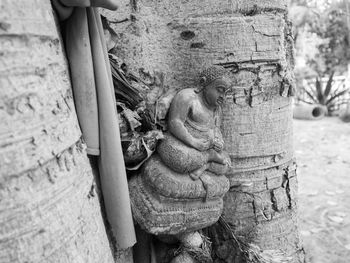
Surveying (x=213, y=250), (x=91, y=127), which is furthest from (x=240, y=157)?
(x=91, y=127)

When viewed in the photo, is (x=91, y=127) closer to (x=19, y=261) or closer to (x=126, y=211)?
(x=126, y=211)

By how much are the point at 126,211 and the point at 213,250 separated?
0.59 meters

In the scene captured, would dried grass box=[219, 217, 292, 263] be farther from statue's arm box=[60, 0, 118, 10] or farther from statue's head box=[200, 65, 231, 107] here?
statue's arm box=[60, 0, 118, 10]

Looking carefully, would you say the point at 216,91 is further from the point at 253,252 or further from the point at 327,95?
the point at 327,95

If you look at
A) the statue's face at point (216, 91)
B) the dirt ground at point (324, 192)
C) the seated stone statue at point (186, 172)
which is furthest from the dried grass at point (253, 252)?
the dirt ground at point (324, 192)

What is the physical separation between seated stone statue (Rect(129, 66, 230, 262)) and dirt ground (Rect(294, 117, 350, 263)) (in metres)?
1.29

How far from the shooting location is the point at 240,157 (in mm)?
1618

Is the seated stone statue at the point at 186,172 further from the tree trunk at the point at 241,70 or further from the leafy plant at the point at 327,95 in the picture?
the leafy plant at the point at 327,95

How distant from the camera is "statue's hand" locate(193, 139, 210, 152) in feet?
4.32

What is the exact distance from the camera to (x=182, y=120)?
52.6 inches

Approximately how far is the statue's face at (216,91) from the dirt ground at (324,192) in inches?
57.9

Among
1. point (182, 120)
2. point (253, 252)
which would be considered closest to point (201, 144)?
point (182, 120)

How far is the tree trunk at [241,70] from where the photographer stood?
5.00ft

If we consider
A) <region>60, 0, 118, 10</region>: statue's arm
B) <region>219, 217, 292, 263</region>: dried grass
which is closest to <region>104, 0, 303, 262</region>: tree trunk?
<region>219, 217, 292, 263</region>: dried grass
